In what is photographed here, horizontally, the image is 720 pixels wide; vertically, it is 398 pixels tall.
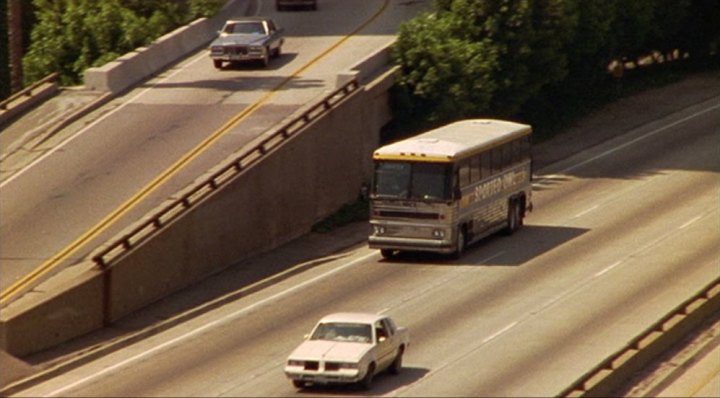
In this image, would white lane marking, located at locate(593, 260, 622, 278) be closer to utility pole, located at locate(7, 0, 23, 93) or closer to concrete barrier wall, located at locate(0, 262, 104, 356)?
concrete barrier wall, located at locate(0, 262, 104, 356)

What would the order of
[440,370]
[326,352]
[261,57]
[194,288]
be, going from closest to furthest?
[326,352] < [440,370] < [194,288] < [261,57]

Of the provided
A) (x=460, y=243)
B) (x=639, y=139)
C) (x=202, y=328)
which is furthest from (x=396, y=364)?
(x=639, y=139)

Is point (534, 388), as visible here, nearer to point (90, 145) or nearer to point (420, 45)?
point (90, 145)

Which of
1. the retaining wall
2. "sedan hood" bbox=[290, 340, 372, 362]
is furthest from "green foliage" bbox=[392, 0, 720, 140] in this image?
"sedan hood" bbox=[290, 340, 372, 362]

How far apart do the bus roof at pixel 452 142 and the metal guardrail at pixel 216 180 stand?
3.78 meters

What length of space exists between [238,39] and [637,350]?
27.8 metres

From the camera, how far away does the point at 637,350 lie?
35.8 m

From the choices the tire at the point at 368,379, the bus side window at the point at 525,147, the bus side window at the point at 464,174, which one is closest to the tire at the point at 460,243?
the bus side window at the point at 464,174

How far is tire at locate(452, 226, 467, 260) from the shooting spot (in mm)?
46969

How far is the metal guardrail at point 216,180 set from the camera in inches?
1666

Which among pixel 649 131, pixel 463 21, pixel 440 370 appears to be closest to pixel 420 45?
pixel 463 21

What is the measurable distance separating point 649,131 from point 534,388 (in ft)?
117

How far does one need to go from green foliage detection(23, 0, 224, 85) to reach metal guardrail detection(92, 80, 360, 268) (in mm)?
10327

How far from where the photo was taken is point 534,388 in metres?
33.4
